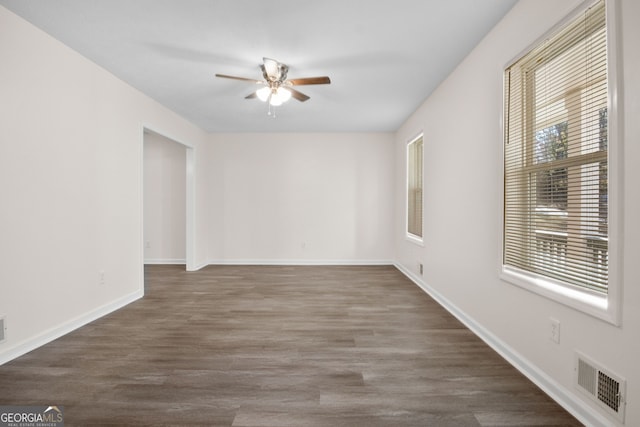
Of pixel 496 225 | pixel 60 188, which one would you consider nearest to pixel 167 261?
pixel 60 188

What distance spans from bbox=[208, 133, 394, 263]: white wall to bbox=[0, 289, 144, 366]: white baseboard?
2.71 m

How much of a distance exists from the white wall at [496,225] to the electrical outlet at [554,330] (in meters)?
0.03

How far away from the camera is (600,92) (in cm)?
159

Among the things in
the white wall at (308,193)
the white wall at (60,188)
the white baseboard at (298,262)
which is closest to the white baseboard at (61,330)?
the white wall at (60,188)

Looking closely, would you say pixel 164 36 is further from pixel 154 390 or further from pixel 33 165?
pixel 154 390

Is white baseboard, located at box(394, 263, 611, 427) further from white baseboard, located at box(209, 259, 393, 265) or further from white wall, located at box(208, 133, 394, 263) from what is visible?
white wall, located at box(208, 133, 394, 263)

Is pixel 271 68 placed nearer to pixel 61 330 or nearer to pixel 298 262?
pixel 61 330

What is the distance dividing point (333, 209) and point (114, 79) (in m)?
4.03

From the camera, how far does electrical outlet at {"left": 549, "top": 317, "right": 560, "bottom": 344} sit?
1.81 m

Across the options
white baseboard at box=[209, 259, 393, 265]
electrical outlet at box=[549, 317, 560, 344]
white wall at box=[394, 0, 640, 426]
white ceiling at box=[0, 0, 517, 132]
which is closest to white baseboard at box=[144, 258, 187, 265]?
white baseboard at box=[209, 259, 393, 265]

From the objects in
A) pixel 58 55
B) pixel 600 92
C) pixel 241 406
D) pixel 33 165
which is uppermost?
pixel 58 55

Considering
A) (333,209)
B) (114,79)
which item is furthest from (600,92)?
(333,209)

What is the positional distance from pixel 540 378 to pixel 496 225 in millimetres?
1114

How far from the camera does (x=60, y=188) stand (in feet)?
8.91
